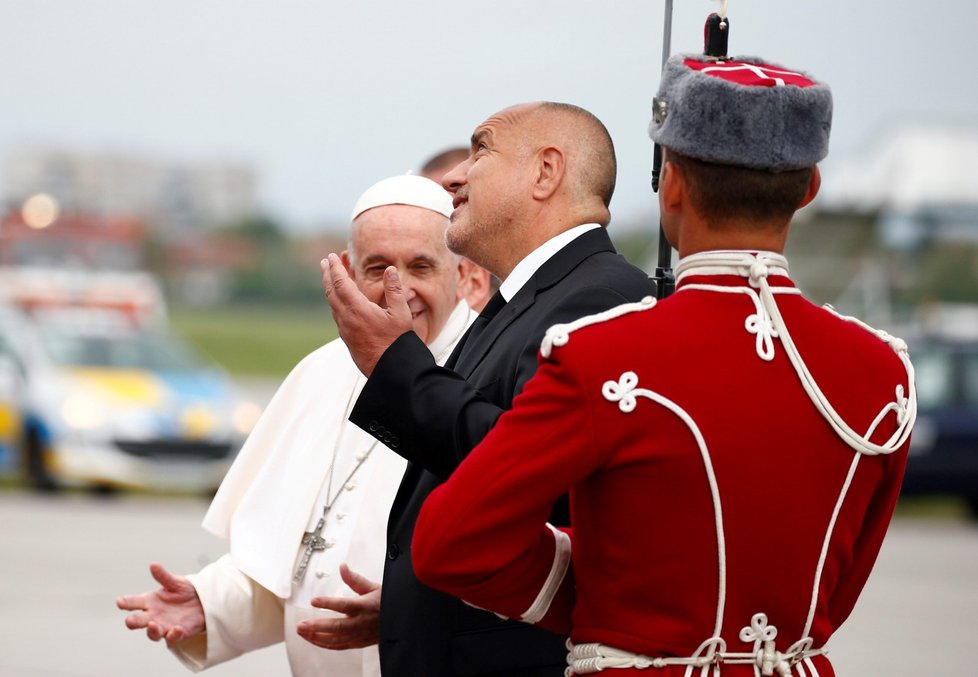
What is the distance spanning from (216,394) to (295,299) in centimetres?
5291

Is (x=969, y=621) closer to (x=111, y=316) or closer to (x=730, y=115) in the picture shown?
(x=730, y=115)

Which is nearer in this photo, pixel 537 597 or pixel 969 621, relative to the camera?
pixel 537 597

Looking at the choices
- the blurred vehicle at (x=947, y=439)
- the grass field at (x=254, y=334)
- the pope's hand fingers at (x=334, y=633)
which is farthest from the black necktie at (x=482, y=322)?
the grass field at (x=254, y=334)

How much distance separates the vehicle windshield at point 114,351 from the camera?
14984mm

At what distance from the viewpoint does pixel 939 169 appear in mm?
20891

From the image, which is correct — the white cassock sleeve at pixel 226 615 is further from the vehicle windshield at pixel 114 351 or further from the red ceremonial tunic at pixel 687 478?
the vehicle windshield at pixel 114 351

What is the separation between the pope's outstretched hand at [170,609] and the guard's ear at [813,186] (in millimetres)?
1899

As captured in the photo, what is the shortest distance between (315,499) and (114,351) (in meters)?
11.8

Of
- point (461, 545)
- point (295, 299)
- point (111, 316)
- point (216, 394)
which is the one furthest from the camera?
point (295, 299)

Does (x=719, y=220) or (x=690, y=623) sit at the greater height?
(x=719, y=220)

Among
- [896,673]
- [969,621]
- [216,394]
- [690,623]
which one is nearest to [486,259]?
[690,623]

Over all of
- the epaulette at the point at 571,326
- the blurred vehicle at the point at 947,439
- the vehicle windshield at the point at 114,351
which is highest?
the epaulette at the point at 571,326

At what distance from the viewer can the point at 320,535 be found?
3.82 m

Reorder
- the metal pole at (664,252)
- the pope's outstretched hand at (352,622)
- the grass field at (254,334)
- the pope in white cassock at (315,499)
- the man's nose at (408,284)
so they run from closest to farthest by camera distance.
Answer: the metal pole at (664,252) → the pope's outstretched hand at (352,622) → the pope in white cassock at (315,499) → the man's nose at (408,284) → the grass field at (254,334)
